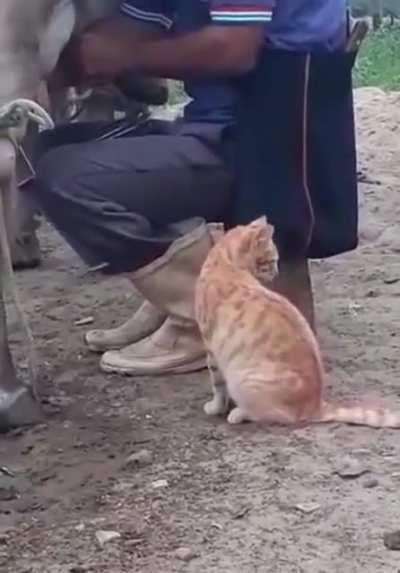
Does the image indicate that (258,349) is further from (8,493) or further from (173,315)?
(8,493)

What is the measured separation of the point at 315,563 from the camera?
123 inches

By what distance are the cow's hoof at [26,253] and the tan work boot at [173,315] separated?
50.4 inches

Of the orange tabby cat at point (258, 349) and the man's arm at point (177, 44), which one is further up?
the man's arm at point (177, 44)

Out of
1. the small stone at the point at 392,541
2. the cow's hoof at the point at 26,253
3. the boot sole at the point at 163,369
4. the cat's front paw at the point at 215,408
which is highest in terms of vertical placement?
the small stone at the point at 392,541

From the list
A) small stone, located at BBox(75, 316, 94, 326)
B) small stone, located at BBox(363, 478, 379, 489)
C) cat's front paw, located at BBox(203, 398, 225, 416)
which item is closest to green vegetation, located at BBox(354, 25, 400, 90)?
small stone, located at BBox(75, 316, 94, 326)

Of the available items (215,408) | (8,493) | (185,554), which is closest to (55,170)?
(215,408)

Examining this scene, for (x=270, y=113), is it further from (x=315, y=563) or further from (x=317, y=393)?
(x=315, y=563)

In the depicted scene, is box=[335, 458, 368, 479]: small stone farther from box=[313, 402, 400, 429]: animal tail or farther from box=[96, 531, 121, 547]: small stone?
box=[96, 531, 121, 547]: small stone

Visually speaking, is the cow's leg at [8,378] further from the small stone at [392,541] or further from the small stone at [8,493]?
the small stone at [392,541]

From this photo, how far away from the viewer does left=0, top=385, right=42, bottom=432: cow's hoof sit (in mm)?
3984

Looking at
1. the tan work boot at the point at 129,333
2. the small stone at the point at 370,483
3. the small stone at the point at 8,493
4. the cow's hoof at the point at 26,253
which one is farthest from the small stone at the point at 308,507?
the cow's hoof at the point at 26,253

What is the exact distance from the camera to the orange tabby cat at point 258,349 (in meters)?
3.85

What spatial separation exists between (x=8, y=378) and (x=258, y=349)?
0.64 metres

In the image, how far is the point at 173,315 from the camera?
14.6ft
